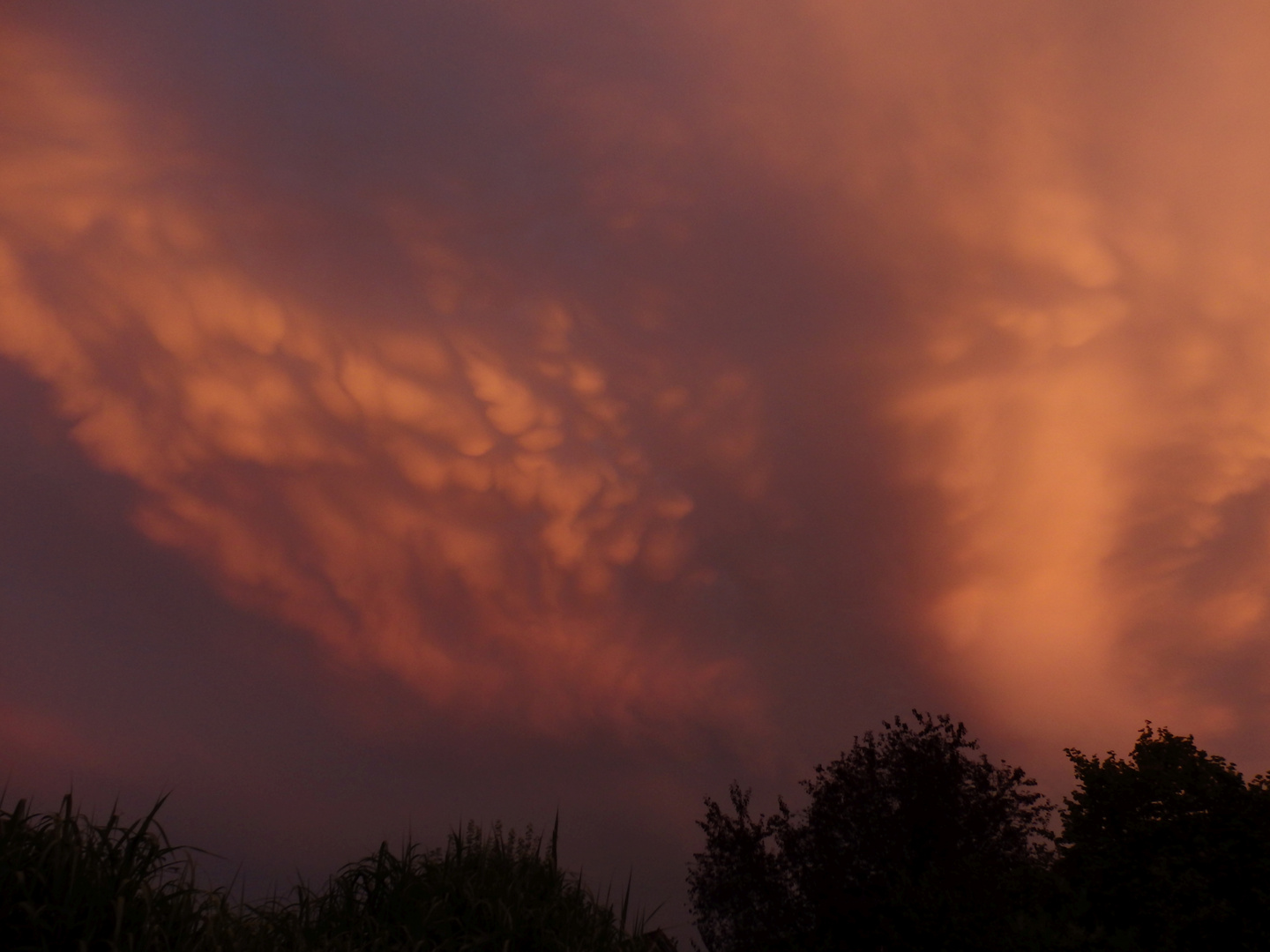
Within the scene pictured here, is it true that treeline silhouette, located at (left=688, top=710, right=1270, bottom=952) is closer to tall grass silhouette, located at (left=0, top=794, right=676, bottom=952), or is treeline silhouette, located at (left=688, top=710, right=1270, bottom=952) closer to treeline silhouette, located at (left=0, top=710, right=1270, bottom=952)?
treeline silhouette, located at (left=0, top=710, right=1270, bottom=952)

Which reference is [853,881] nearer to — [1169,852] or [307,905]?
[1169,852]

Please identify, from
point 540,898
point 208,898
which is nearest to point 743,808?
point 540,898

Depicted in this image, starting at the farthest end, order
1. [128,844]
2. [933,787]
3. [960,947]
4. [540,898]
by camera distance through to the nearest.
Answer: [933,787] → [960,947] → [540,898] → [128,844]

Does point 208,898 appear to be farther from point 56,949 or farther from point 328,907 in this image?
point 328,907

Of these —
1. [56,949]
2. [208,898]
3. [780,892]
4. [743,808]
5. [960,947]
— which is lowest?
[56,949]

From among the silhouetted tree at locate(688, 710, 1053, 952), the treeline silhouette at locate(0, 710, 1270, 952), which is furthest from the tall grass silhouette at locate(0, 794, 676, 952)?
the silhouetted tree at locate(688, 710, 1053, 952)

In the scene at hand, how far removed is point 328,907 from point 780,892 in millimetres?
28259

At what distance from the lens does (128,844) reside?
10211mm

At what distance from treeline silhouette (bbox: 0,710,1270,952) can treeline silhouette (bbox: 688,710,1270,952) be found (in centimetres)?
7

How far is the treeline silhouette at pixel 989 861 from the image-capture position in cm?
2897

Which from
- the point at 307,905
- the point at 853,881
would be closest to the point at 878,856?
the point at 853,881

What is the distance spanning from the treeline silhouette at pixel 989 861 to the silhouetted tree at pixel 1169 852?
0.06 meters

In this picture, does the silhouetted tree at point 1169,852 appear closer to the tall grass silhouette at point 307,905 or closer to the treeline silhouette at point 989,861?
the treeline silhouette at point 989,861

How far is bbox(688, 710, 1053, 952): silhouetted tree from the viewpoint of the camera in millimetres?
30484
